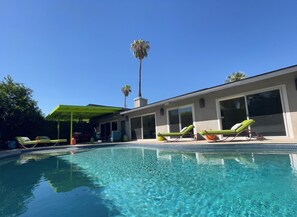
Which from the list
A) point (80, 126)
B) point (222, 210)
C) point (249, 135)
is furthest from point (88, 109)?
point (222, 210)

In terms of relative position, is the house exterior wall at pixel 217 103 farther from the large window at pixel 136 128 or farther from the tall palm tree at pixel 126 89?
the tall palm tree at pixel 126 89

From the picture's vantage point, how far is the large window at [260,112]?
7.55 m

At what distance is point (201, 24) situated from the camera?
1151cm

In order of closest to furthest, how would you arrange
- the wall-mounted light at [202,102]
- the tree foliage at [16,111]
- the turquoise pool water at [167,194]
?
the turquoise pool water at [167,194] < the wall-mounted light at [202,102] < the tree foliage at [16,111]

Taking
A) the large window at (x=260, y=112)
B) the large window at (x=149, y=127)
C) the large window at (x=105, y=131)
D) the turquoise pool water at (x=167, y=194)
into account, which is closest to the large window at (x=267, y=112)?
the large window at (x=260, y=112)

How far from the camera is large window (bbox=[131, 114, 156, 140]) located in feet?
45.4

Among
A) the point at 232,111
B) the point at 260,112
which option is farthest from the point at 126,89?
the point at 260,112

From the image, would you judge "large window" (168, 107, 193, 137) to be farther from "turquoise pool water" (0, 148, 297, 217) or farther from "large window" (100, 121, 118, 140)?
"large window" (100, 121, 118, 140)

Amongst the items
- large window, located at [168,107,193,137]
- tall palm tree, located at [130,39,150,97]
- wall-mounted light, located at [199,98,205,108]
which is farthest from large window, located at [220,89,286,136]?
tall palm tree, located at [130,39,150,97]

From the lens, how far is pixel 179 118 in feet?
38.7

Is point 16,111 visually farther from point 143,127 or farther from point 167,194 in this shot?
point 167,194

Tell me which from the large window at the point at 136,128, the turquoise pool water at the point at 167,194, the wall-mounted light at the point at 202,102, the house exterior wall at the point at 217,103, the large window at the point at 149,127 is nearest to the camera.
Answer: the turquoise pool water at the point at 167,194

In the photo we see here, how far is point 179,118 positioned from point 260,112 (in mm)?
4911

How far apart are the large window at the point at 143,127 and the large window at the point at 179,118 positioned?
6.14 feet
